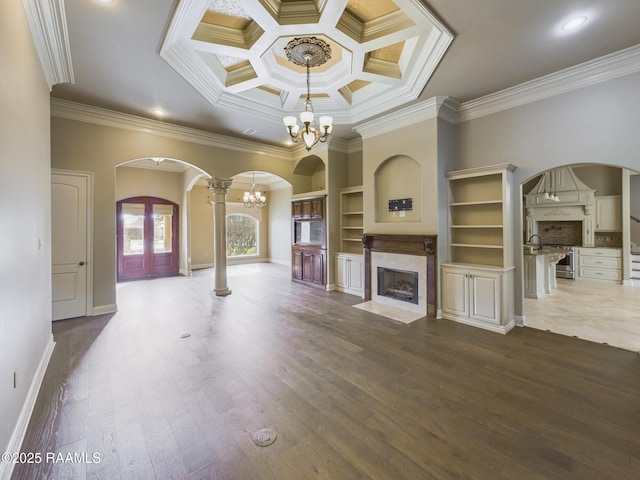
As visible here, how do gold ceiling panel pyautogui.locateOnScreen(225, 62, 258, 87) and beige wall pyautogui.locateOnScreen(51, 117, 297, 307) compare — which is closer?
gold ceiling panel pyautogui.locateOnScreen(225, 62, 258, 87)

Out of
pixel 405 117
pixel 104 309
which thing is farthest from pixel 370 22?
pixel 104 309

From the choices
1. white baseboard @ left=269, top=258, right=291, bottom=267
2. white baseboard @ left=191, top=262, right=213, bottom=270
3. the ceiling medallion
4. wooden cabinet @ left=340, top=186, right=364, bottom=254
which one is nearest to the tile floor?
wooden cabinet @ left=340, top=186, right=364, bottom=254

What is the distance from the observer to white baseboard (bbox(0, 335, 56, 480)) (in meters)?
1.64

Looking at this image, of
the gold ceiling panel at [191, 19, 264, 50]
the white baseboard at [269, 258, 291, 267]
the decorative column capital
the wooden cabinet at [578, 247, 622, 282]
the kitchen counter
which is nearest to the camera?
the gold ceiling panel at [191, 19, 264, 50]

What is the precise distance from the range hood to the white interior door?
1066 cm

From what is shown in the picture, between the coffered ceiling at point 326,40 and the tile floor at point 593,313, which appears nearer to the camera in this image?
the coffered ceiling at point 326,40

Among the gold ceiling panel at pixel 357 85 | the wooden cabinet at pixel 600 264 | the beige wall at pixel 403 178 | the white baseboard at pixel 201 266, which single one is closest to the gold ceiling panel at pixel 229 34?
the gold ceiling panel at pixel 357 85

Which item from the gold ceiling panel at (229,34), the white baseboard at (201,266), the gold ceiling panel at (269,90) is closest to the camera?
the gold ceiling panel at (229,34)

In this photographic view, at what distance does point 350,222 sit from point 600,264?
6.67 metres

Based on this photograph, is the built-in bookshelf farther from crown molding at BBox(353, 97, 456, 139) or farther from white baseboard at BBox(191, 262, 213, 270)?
white baseboard at BBox(191, 262, 213, 270)

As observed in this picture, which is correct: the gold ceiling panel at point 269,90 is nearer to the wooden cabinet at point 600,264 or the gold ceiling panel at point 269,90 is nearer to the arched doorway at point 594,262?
the arched doorway at point 594,262

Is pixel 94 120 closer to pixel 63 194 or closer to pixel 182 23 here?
pixel 63 194

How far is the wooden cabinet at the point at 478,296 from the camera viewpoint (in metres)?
3.94

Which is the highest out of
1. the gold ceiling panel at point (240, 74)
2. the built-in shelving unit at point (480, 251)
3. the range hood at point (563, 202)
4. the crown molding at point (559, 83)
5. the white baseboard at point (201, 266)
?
the gold ceiling panel at point (240, 74)
